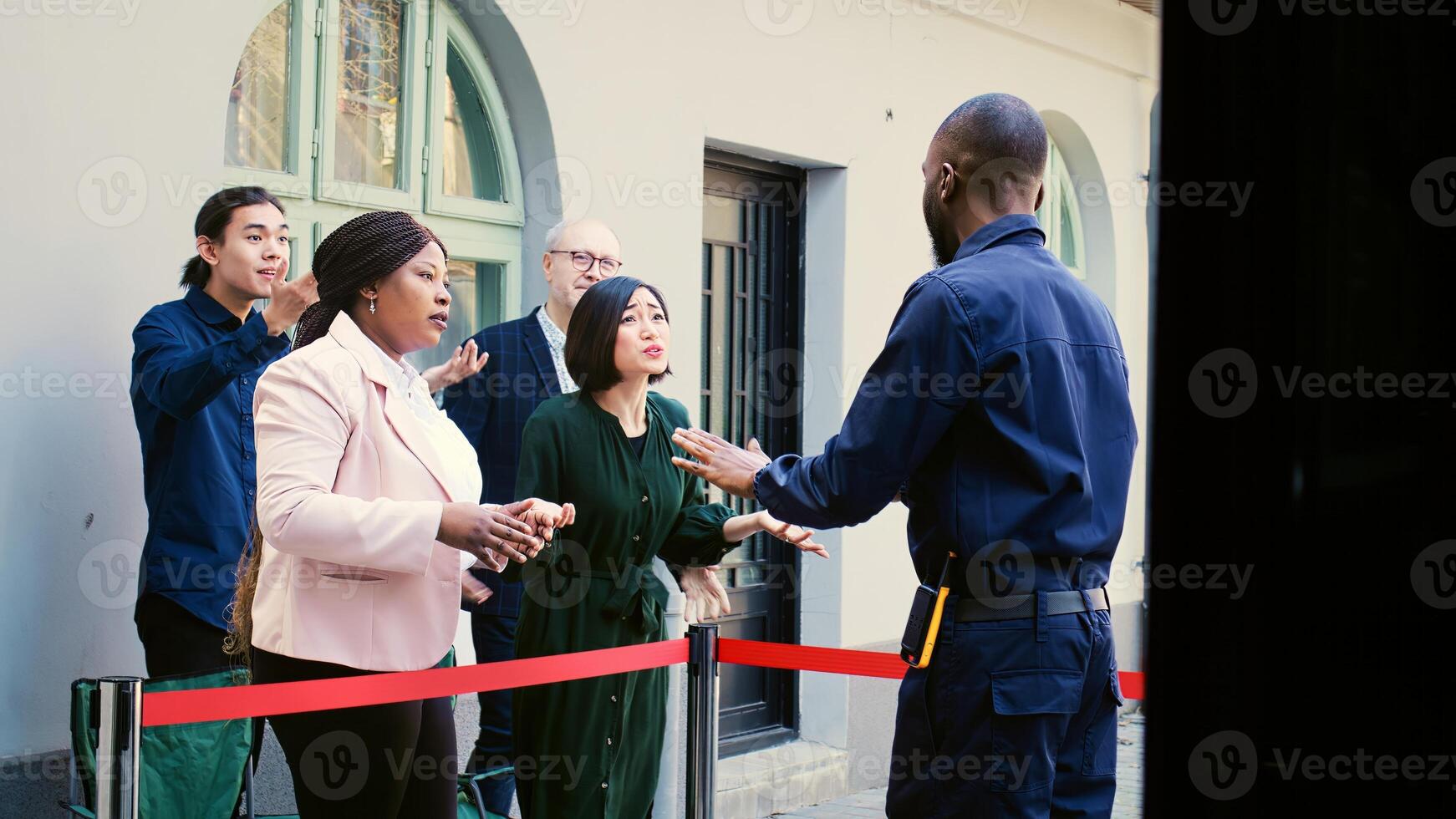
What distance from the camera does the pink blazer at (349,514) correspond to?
2973 millimetres

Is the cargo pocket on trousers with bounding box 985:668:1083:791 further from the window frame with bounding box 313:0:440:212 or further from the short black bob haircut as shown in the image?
the window frame with bounding box 313:0:440:212

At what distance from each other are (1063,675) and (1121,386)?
0.65 metres

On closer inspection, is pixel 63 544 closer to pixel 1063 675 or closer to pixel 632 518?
pixel 632 518

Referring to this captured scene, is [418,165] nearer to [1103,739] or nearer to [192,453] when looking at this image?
[192,453]

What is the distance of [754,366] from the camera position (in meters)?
7.70

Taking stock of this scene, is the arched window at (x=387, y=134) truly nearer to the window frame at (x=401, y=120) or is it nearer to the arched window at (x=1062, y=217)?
the window frame at (x=401, y=120)

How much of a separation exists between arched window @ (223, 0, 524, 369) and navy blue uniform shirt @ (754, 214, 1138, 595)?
10.00 ft

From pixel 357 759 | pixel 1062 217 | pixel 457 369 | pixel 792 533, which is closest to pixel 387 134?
pixel 457 369

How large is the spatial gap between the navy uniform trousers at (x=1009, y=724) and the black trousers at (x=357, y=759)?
1.01 meters

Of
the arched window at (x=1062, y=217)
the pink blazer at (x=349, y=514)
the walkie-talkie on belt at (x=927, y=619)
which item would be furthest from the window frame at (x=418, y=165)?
the arched window at (x=1062, y=217)

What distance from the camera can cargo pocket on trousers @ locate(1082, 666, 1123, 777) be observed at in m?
2.94

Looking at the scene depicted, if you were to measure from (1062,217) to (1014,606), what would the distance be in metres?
7.93

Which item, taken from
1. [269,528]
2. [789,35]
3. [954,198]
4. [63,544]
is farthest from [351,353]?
[789,35]

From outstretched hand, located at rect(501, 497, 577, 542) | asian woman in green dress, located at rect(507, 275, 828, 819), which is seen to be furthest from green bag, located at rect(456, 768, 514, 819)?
outstretched hand, located at rect(501, 497, 577, 542)
